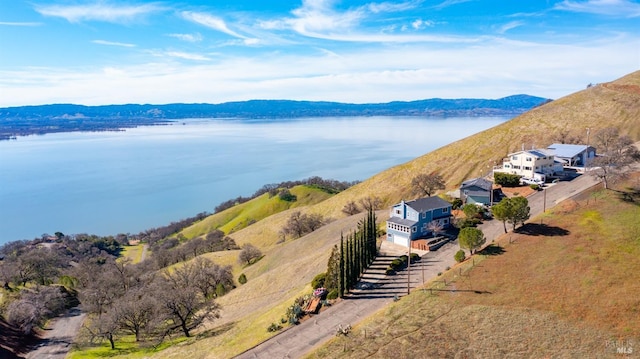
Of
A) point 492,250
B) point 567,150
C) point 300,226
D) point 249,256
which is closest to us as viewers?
point 492,250

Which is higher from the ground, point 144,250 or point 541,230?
point 541,230

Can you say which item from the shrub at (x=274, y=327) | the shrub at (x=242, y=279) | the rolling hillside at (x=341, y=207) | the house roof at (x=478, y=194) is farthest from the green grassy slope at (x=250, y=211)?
the shrub at (x=274, y=327)

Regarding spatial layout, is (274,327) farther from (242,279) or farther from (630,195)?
(630,195)

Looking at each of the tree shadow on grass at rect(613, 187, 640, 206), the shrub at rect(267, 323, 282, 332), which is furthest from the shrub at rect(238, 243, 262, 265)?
the tree shadow on grass at rect(613, 187, 640, 206)

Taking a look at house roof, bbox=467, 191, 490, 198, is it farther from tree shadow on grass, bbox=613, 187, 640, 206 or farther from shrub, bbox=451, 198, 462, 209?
tree shadow on grass, bbox=613, 187, 640, 206

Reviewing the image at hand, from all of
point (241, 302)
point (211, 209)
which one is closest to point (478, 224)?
point (241, 302)

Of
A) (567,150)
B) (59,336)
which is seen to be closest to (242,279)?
(59,336)
